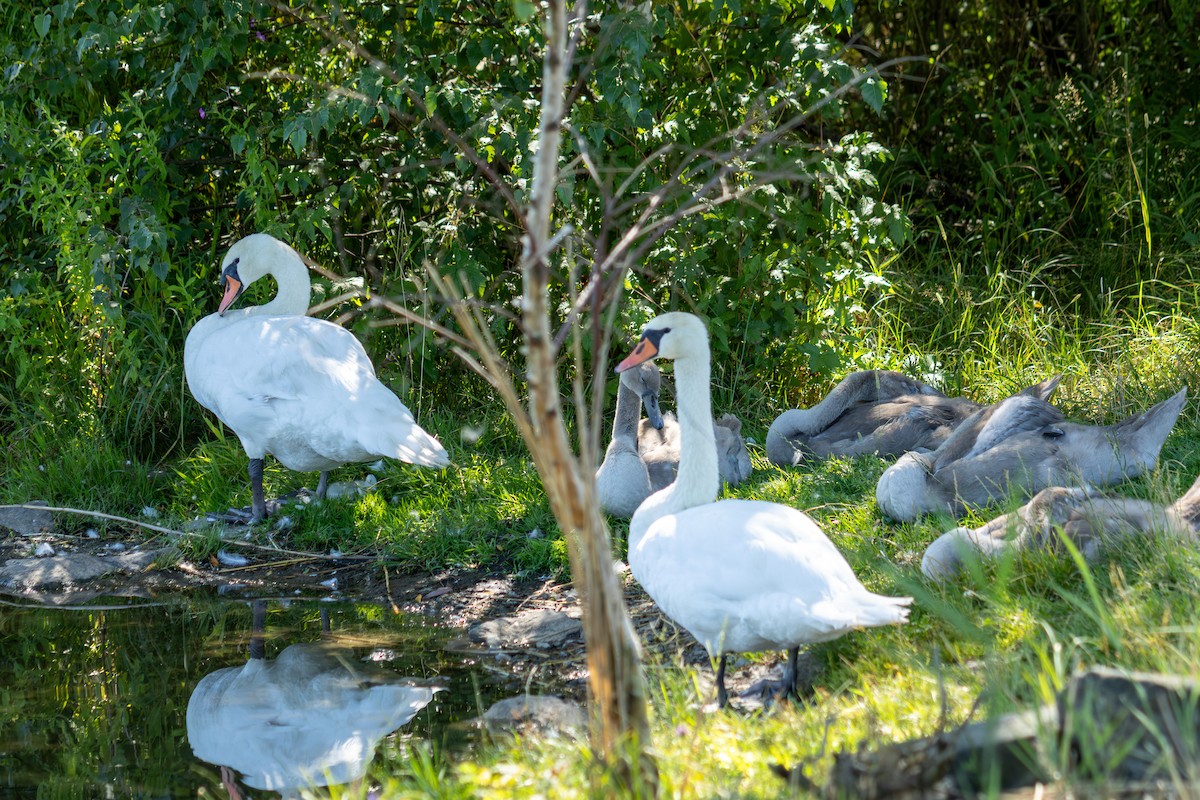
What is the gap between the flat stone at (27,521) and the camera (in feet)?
21.0

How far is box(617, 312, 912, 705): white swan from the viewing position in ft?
11.2

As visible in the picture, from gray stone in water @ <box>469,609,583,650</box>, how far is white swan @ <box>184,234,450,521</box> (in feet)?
3.23

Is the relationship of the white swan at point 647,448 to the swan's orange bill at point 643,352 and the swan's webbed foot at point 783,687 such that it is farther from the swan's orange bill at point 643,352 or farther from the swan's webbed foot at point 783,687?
the swan's webbed foot at point 783,687

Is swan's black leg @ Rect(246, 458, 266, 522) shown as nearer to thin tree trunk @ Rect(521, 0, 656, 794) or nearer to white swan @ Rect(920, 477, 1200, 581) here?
white swan @ Rect(920, 477, 1200, 581)

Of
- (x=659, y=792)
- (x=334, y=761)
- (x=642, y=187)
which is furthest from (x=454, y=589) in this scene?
(x=659, y=792)

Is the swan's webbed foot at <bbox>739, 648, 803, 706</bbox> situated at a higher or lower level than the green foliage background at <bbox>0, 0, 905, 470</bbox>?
lower

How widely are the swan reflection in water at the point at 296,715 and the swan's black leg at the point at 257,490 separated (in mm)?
1507

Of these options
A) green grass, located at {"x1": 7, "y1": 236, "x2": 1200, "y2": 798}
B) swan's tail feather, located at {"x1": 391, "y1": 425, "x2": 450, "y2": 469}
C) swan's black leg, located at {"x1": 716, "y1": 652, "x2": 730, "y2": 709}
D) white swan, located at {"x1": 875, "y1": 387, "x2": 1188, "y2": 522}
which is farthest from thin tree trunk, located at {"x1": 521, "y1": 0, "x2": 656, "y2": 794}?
swan's tail feather, located at {"x1": 391, "y1": 425, "x2": 450, "y2": 469}

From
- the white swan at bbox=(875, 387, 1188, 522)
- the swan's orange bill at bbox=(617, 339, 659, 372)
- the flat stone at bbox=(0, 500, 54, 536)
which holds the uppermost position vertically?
the swan's orange bill at bbox=(617, 339, 659, 372)

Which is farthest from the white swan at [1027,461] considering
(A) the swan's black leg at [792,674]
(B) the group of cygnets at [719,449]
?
(A) the swan's black leg at [792,674]

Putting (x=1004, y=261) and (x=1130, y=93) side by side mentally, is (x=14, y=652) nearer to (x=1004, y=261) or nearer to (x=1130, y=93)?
(x=1004, y=261)

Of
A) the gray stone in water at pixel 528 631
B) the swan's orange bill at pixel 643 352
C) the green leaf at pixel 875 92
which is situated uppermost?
the green leaf at pixel 875 92

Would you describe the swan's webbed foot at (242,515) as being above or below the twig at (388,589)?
above

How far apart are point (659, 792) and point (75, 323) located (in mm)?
5812
